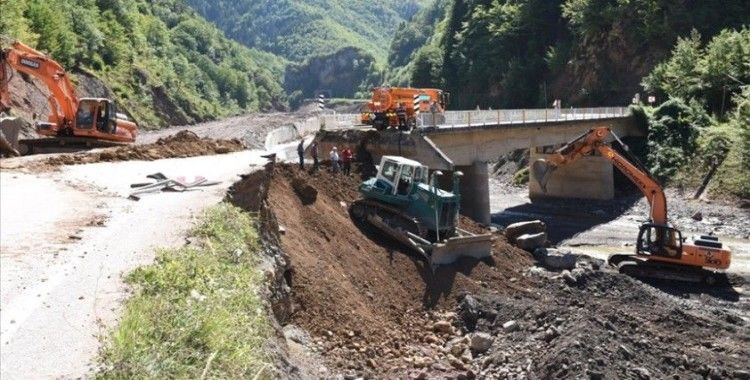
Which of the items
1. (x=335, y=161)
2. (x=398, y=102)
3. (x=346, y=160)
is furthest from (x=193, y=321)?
(x=398, y=102)

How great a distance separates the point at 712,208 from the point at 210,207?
122 feet

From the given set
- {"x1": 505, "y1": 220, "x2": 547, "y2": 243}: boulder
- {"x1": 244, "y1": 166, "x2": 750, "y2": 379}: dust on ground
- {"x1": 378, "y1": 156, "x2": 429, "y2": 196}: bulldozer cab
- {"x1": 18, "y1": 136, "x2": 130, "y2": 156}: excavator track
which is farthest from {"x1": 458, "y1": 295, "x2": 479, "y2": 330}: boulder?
{"x1": 18, "y1": 136, "x2": 130, "y2": 156}: excavator track

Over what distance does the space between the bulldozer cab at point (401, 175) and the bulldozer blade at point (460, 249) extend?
2.09 meters

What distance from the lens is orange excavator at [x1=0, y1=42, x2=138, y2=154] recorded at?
2622cm

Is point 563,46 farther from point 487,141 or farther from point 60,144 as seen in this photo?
point 60,144

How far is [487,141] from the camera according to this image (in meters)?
41.0

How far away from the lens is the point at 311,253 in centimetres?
2064

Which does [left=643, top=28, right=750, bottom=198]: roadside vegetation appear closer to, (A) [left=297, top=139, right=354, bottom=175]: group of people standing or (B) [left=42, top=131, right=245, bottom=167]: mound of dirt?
(A) [left=297, top=139, right=354, bottom=175]: group of people standing

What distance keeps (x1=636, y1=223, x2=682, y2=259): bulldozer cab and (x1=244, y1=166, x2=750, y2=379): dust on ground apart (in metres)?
1.42

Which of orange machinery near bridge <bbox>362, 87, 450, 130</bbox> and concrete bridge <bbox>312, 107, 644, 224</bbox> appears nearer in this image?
concrete bridge <bbox>312, 107, 644, 224</bbox>

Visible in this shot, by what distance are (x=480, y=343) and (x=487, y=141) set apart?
23376mm

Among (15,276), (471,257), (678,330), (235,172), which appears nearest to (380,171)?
(471,257)

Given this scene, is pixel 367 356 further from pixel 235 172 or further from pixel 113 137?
pixel 113 137

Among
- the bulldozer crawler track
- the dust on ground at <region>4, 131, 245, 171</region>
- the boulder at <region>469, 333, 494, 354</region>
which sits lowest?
the boulder at <region>469, 333, 494, 354</region>
